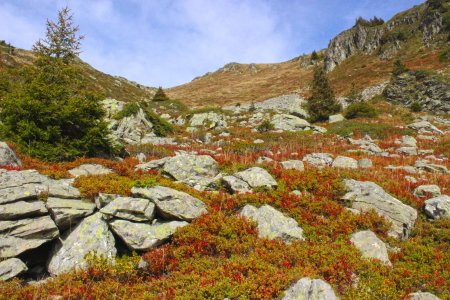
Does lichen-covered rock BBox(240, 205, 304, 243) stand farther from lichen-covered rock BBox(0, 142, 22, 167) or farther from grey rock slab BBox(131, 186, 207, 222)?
lichen-covered rock BBox(0, 142, 22, 167)

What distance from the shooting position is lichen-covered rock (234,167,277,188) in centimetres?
1057

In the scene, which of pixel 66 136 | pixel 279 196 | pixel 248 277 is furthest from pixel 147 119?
pixel 248 277

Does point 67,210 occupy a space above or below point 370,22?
below

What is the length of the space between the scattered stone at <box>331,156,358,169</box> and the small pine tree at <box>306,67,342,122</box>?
65.4 ft

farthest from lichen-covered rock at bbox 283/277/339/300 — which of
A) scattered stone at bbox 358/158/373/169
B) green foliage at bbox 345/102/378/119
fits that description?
green foliage at bbox 345/102/378/119

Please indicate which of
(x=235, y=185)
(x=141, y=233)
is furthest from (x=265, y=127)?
(x=141, y=233)

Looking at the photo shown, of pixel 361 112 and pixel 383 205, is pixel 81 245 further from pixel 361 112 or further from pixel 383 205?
pixel 361 112

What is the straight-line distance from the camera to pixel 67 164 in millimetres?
11383

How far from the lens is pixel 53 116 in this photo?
490 inches

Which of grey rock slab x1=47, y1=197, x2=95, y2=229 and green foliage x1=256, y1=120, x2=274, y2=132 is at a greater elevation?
green foliage x1=256, y1=120, x2=274, y2=132

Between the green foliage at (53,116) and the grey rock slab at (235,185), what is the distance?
6492mm

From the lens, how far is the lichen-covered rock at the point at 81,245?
7035 millimetres

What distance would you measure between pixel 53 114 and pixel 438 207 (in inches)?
564

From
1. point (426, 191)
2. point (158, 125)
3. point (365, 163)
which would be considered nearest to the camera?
point (426, 191)
